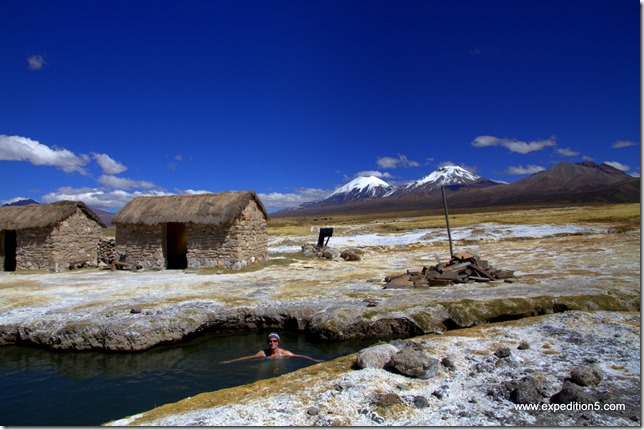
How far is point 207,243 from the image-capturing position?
22.4 m

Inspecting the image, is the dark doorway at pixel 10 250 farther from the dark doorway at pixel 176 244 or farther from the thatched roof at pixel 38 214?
the dark doorway at pixel 176 244

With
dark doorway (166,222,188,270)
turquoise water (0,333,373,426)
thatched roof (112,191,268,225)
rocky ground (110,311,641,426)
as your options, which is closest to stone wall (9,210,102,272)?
thatched roof (112,191,268,225)

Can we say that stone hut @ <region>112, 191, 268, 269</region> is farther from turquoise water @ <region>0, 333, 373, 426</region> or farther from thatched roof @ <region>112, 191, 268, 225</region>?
turquoise water @ <region>0, 333, 373, 426</region>

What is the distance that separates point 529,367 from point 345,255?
740 inches

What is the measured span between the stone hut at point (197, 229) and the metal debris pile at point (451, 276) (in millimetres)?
10056

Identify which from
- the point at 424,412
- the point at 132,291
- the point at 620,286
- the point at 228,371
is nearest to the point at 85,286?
the point at 132,291

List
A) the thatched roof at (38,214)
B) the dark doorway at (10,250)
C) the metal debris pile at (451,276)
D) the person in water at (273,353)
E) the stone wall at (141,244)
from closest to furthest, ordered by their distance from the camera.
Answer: the person in water at (273,353) → the metal debris pile at (451,276) → the stone wall at (141,244) → the thatched roof at (38,214) → the dark doorway at (10,250)

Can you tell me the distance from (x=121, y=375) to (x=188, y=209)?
46.1 ft

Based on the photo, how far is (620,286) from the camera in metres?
12.5

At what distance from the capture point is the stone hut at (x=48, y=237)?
23266 millimetres

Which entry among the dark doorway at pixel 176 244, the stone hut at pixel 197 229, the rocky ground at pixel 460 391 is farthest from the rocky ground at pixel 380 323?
the dark doorway at pixel 176 244

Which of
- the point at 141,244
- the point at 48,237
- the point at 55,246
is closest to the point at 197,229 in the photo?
the point at 141,244

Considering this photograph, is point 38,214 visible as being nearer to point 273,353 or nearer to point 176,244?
point 176,244

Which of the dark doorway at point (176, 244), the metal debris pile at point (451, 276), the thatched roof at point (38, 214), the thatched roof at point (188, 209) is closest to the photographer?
the metal debris pile at point (451, 276)
